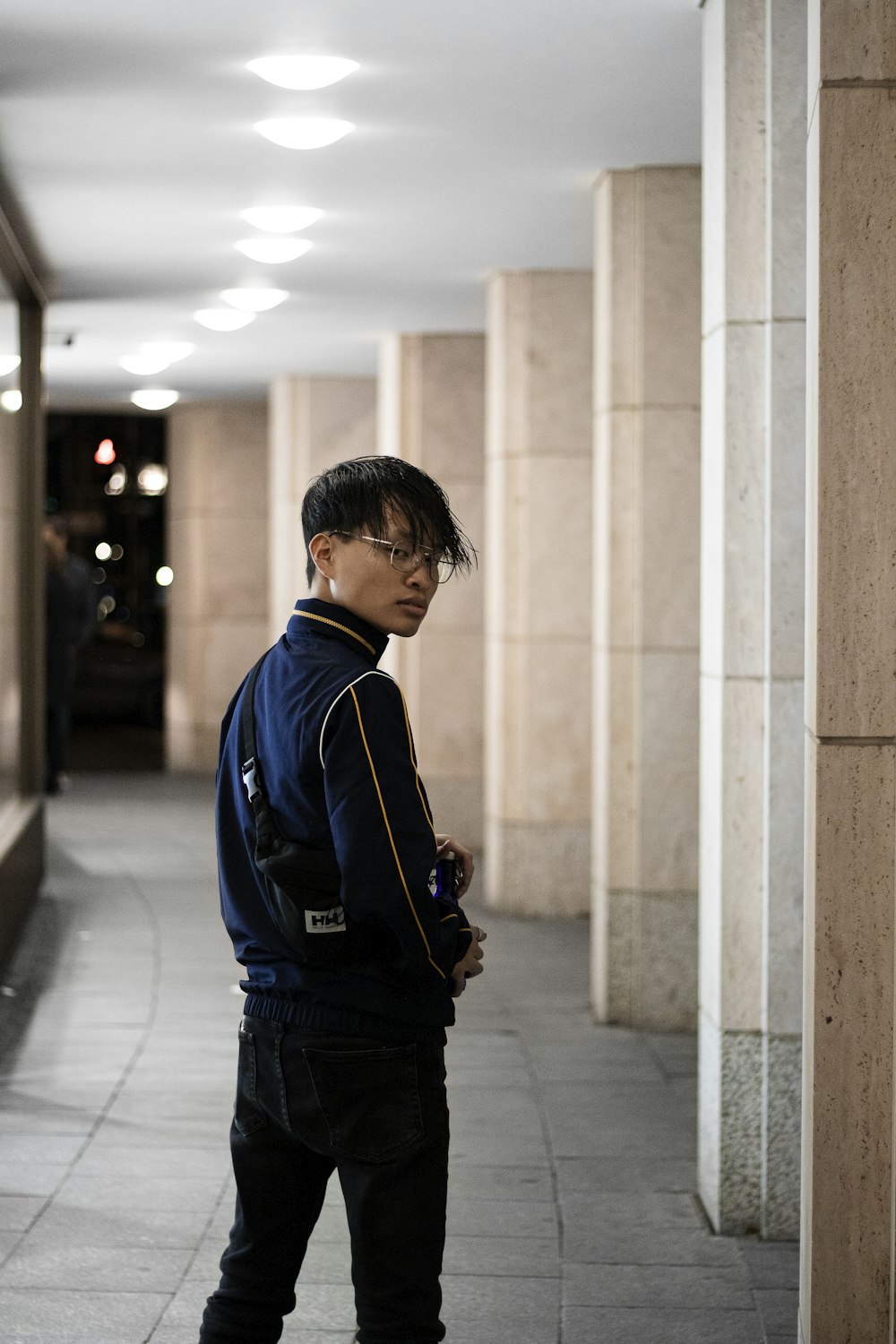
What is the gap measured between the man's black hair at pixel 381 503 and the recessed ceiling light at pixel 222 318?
30.4ft

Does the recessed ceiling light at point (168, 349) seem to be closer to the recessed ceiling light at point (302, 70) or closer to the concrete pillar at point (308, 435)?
the concrete pillar at point (308, 435)

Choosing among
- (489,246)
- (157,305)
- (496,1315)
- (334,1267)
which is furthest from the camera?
(157,305)

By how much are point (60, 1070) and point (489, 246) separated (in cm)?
495

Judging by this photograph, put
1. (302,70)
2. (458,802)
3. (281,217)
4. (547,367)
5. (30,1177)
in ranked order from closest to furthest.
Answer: (30,1177) < (302,70) < (281,217) < (547,367) < (458,802)

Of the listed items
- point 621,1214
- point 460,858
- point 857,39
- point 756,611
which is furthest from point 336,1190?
point 857,39

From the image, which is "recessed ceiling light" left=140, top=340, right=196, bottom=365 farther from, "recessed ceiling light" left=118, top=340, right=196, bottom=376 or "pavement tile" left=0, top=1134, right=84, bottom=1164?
"pavement tile" left=0, top=1134, right=84, bottom=1164

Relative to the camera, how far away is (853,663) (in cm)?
318

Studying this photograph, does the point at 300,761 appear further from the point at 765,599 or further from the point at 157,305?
the point at 157,305

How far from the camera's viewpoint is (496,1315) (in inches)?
168

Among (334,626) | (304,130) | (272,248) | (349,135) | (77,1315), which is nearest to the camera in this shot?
(334,626)

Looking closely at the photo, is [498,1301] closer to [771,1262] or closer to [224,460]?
[771,1262]

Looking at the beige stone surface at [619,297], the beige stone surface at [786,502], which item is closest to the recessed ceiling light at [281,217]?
the beige stone surface at [619,297]

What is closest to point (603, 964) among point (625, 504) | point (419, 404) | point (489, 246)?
point (625, 504)

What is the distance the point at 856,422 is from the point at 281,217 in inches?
230
